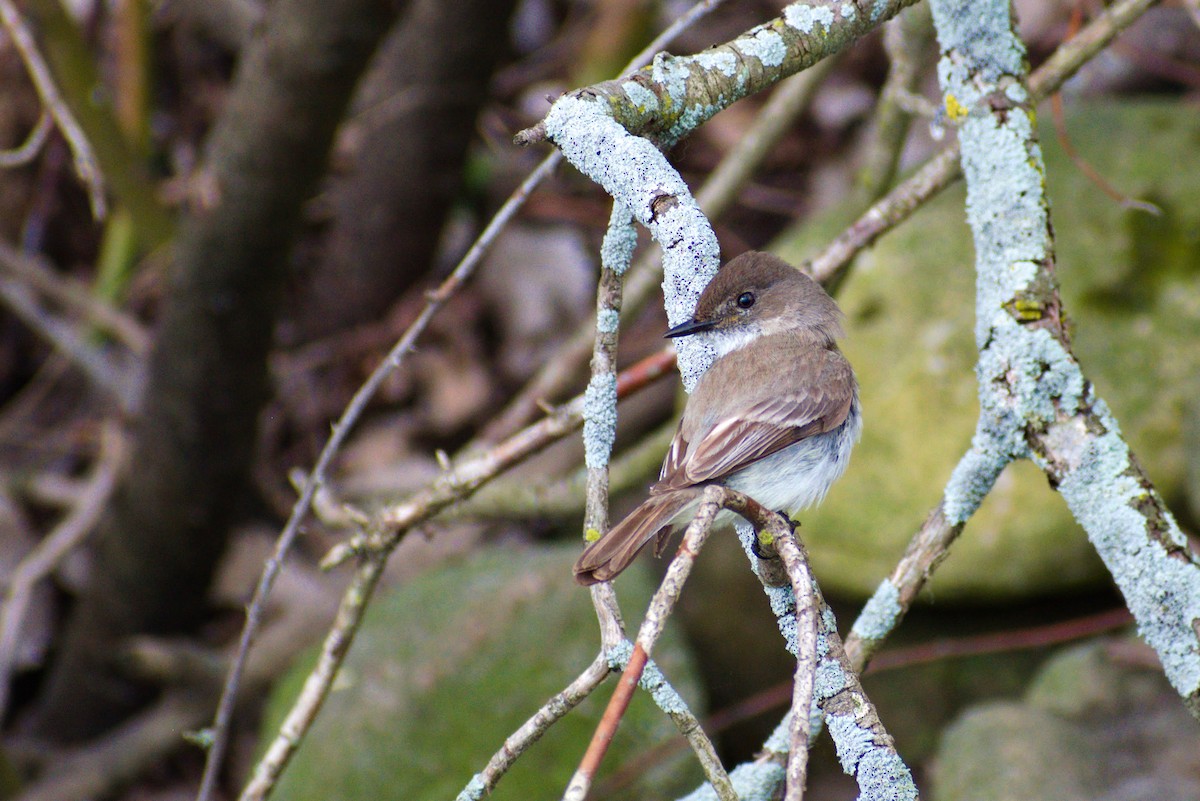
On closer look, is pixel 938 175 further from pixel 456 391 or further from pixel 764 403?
pixel 456 391

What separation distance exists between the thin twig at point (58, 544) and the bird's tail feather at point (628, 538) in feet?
12.1

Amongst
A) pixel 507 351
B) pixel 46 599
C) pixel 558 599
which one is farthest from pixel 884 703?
pixel 46 599

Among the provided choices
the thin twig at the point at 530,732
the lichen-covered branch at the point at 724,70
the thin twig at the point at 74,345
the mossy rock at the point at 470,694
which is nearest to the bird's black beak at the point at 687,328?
the lichen-covered branch at the point at 724,70

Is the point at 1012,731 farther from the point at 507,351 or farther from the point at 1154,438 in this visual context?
the point at 507,351

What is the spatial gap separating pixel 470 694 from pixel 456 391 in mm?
2149

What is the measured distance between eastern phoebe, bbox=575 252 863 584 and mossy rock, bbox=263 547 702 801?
1709 millimetres

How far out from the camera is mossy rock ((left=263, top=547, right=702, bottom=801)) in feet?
13.9

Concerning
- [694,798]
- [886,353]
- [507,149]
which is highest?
[507,149]

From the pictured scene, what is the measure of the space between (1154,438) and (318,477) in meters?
3.32

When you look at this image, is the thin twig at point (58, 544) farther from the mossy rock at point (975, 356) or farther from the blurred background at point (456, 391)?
the mossy rock at point (975, 356)

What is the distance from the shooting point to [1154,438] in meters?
4.52

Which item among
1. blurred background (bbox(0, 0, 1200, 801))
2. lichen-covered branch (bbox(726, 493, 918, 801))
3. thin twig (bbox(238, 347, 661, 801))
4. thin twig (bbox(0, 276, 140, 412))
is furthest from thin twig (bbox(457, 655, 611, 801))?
thin twig (bbox(0, 276, 140, 412))

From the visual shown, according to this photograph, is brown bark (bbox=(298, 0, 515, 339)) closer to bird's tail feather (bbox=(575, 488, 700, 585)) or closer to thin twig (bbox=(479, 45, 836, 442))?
thin twig (bbox=(479, 45, 836, 442))

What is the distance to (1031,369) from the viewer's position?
6.75 ft
